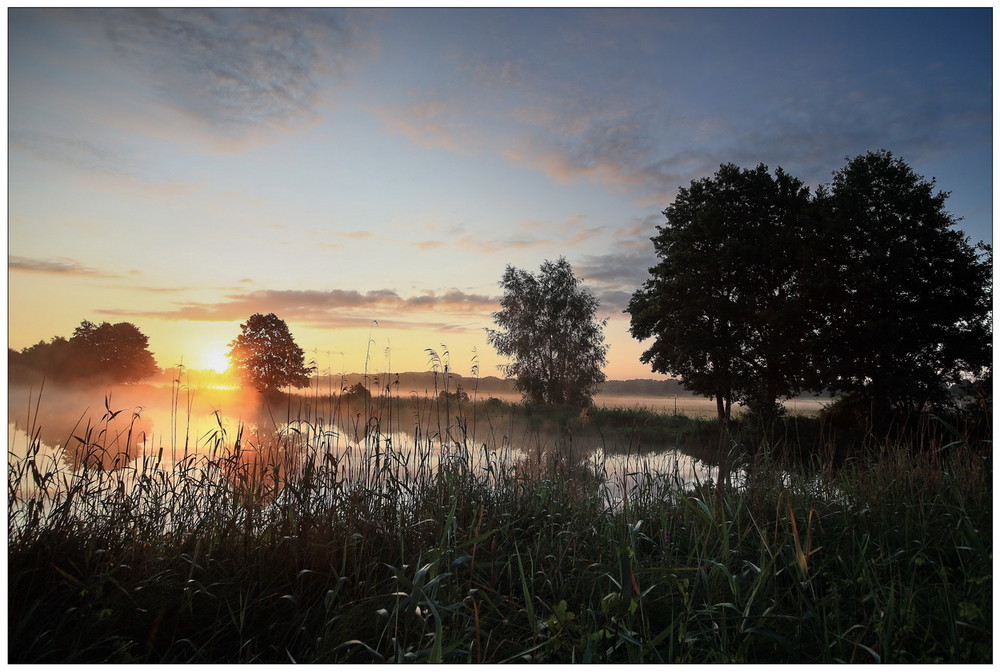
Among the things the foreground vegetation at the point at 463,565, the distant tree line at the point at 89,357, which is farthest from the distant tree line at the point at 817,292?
the distant tree line at the point at 89,357

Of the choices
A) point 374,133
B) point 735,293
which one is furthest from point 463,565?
point 735,293

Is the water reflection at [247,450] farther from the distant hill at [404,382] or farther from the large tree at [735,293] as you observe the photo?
the large tree at [735,293]

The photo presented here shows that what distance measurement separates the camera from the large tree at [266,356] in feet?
19.7

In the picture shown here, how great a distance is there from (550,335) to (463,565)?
75.4 feet

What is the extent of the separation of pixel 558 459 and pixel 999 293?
2913 mm

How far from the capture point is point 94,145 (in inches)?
131

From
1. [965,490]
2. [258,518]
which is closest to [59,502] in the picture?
[258,518]

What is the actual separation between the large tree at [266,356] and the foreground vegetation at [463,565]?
1.88m

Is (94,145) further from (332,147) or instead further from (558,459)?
(558,459)

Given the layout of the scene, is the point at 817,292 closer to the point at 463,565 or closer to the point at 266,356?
the point at 266,356

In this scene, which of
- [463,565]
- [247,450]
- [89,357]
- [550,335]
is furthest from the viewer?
[550,335]

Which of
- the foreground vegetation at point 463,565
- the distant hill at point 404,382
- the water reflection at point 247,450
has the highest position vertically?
the distant hill at point 404,382

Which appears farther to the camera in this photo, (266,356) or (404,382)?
(266,356)

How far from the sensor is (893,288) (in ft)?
40.6
